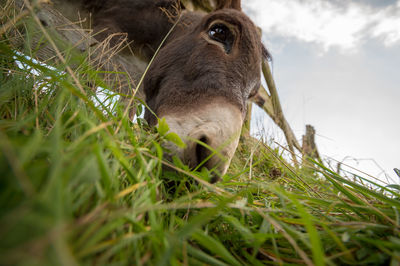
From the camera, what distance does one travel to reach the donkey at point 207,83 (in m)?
0.85

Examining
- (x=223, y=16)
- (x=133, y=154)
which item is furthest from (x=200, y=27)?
(x=133, y=154)

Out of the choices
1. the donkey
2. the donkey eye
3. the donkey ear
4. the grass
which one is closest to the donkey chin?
the donkey

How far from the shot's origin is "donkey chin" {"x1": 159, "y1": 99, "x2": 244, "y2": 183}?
0.79 meters

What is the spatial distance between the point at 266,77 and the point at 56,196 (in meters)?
5.49

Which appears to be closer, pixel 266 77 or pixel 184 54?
pixel 184 54

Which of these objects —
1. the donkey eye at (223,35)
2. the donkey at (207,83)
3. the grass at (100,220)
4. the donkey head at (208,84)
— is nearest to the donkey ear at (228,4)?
the donkey at (207,83)

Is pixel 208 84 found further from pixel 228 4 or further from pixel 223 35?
pixel 228 4

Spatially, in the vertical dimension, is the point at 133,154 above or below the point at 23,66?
below

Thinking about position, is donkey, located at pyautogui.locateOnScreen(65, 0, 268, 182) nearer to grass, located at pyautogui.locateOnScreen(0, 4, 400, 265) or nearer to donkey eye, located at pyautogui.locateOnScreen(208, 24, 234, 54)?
donkey eye, located at pyautogui.locateOnScreen(208, 24, 234, 54)

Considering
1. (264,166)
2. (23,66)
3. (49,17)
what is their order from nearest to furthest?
1. (23,66)
2. (49,17)
3. (264,166)

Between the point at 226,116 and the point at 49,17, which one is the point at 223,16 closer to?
the point at 226,116

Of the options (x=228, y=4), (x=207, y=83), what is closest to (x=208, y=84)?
(x=207, y=83)

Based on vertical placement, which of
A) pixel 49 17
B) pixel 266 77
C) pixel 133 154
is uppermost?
pixel 266 77

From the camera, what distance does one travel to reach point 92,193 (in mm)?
339
